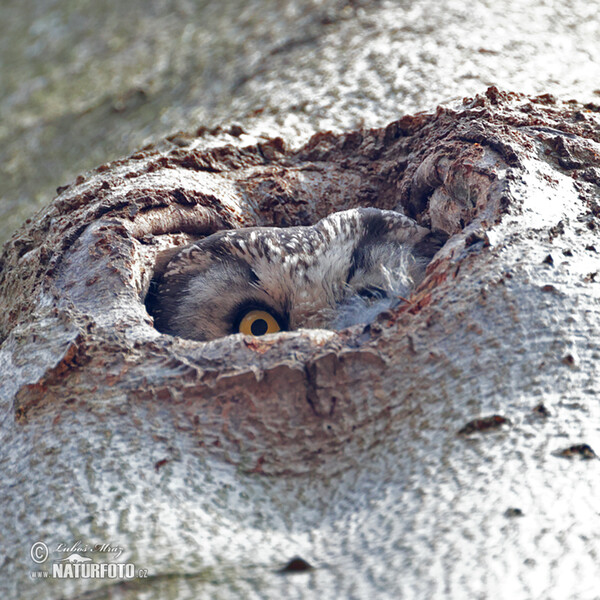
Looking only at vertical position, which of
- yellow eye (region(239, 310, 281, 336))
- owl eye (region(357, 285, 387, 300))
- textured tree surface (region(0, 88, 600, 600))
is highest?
owl eye (region(357, 285, 387, 300))

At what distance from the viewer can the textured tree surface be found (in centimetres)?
78

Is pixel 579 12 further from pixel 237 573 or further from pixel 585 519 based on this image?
pixel 237 573

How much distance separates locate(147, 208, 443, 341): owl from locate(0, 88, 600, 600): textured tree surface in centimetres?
8

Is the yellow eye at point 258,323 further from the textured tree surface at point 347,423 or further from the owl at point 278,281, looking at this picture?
the textured tree surface at point 347,423

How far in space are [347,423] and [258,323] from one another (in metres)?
0.40

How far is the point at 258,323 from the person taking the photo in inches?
50.9

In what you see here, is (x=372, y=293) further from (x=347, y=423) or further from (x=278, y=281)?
(x=347, y=423)

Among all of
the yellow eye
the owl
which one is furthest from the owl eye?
the yellow eye

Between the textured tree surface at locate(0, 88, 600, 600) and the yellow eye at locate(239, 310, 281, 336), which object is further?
the yellow eye at locate(239, 310, 281, 336)

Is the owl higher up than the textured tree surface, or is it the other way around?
the owl

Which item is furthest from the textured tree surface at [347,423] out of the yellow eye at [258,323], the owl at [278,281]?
the yellow eye at [258,323]

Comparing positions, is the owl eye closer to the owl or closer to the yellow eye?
the owl

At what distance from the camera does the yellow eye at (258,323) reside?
1.29 m

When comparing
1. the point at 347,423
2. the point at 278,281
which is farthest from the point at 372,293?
the point at 347,423
